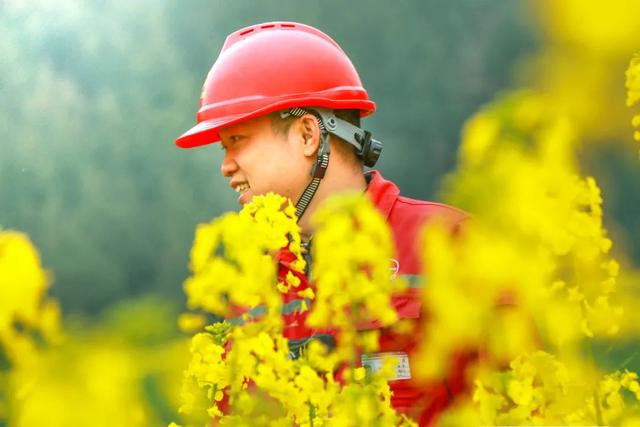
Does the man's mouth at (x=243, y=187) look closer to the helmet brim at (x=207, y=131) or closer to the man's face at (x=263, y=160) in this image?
the man's face at (x=263, y=160)

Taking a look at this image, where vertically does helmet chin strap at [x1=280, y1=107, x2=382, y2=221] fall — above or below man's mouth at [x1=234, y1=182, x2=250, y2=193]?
above

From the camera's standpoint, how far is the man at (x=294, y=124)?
194 cm

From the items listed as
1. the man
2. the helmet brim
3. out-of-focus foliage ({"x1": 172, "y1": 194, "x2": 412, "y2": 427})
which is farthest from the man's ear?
out-of-focus foliage ({"x1": 172, "y1": 194, "x2": 412, "y2": 427})

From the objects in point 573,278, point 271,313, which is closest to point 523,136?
point 573,278

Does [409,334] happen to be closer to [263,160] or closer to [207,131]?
[263,160]

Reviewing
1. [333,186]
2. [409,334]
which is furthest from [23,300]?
[333,186]

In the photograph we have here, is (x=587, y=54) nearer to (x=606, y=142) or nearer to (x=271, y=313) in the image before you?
(x=606, y=142)

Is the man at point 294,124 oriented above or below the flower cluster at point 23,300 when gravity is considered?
above

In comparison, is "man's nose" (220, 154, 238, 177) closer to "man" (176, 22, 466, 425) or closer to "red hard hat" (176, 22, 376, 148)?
"man" (176, 22, 466, 425)

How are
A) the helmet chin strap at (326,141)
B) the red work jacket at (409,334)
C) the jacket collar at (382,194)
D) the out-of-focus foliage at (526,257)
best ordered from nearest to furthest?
1. the out-of-focus foliage at (526,257)
2. the red work jacket at (409,334)
3. the jacket collar at (382,194)
4. the helmet chin strap at (326,141)

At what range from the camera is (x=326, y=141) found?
6.70 ft

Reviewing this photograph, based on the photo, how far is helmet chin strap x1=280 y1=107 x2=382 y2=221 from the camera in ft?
6.54

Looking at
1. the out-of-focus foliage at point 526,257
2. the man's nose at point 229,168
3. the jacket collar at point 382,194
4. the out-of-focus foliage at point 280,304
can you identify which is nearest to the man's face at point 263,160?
the man's nose at point 229,168

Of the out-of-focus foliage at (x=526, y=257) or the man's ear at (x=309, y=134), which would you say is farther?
the man's ear at (x=309, y=134)
